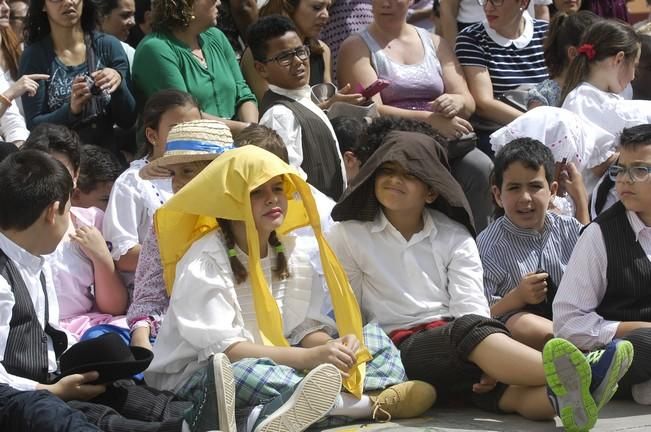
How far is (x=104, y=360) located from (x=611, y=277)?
1.86 meters

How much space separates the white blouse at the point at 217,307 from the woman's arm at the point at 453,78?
2.10 m

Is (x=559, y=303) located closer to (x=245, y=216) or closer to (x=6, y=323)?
(x=245, y=216)

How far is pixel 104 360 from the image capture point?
415 centimetres

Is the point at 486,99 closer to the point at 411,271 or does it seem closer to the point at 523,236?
the point at 523,236

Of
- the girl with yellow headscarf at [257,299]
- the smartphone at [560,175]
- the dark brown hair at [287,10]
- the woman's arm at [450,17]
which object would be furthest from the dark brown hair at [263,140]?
the woman's arm at [450,17]

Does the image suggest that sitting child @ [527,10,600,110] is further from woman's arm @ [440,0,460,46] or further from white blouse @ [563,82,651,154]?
woman's arm @ [440,0,460,46]

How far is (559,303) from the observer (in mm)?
4547

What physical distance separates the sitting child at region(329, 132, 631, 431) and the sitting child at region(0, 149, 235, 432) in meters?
0.88

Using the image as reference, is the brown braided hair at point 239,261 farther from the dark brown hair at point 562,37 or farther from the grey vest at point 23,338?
the dark brown hair at point 562,37

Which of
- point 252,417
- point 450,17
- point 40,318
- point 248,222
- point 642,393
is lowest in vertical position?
point 642,393

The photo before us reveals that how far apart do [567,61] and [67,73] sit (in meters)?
2.71

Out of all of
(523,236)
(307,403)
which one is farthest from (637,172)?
(307,403)

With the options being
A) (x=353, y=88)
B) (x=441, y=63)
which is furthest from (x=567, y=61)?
(x=353, y=88)

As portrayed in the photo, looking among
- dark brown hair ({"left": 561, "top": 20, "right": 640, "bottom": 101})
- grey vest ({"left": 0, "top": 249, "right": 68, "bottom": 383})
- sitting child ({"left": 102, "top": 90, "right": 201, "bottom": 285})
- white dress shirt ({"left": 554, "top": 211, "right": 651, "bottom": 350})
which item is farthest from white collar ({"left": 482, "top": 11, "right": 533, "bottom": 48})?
grey vest ({"left": 0, "top": 249, "right": 68, "bottom": 383})
